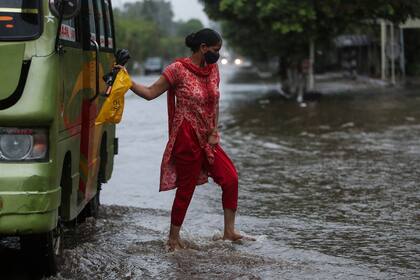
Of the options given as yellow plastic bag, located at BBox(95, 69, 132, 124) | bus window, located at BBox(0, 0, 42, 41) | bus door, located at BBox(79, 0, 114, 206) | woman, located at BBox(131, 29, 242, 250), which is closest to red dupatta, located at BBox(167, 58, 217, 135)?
woman, located at BBox(131, 29, 242, 250)

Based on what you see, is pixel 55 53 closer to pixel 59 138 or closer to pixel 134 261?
pixel 59 138

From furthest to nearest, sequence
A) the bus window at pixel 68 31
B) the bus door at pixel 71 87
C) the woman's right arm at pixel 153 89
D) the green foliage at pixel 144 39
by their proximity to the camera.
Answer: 1. the green foliage at pixel 144 39
2. the woman's right arm at pixel 153 89
3. the bus window at pixel 68 31
4. the bus door at pixel 71 87

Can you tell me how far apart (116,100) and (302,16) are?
18.9 metres

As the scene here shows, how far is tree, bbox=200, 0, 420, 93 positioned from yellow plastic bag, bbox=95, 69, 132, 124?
18.4 meters

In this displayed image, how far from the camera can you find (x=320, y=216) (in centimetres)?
807

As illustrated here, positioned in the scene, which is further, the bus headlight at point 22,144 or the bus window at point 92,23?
the bus window at point 92,23

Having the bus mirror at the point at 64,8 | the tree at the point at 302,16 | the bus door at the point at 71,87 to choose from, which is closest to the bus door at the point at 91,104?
the bus door at the point at 71,87

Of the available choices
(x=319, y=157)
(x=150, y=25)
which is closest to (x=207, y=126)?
(x=319, y=157)

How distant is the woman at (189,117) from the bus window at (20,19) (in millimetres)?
1607

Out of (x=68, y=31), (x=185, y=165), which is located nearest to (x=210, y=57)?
(x=185, y=165)

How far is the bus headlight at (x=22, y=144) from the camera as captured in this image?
466cm

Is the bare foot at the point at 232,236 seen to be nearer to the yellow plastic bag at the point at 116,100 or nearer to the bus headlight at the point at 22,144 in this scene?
the yellow plastic bag at the point at 116,100

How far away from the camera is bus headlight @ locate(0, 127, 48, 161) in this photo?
4.66 metres

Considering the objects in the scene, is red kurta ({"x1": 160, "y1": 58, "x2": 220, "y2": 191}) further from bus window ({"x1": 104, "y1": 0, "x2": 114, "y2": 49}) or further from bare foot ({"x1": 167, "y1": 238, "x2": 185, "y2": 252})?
bus window ({"x1": 104, "y1": 0, "x2": 114, "y2": 49})
